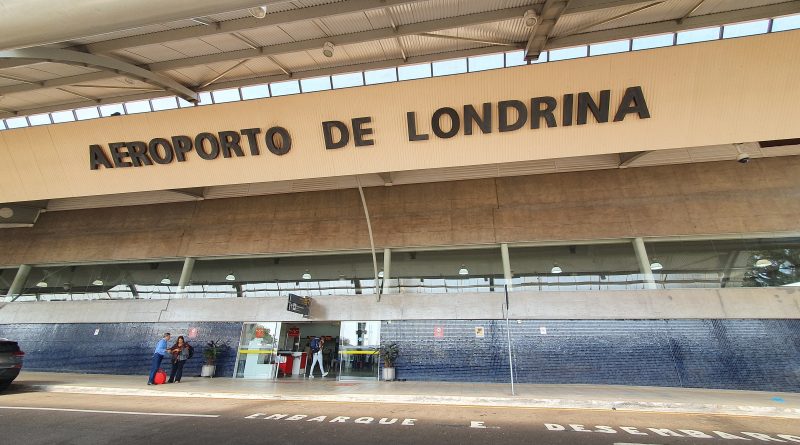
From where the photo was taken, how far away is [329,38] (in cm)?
1002

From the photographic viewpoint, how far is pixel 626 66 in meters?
10.2

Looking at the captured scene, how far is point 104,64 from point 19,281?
53.3 ft

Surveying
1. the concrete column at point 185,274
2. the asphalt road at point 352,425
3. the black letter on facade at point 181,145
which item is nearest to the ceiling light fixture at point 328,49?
the black letter on facade at point 181,145

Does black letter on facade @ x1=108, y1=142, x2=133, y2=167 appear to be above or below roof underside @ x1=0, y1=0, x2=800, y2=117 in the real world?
below

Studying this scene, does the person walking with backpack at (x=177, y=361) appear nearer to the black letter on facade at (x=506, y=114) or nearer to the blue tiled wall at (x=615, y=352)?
the blue tiled wall at (x=615, y=352)

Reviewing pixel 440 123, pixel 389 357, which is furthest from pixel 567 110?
pixel 389 357

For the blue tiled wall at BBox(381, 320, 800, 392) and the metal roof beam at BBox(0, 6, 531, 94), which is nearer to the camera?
the metal roof beam at BBox(0, 6, 531, 94)

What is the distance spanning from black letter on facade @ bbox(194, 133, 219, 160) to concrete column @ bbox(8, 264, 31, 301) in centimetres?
1435

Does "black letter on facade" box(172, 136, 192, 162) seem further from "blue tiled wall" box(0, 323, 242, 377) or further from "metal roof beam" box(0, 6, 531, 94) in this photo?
"blue tiled wall" box(0, 323, 242, 377)

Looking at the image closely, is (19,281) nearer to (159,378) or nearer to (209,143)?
(159,378)

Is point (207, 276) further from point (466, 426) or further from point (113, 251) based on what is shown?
point (466, 426)

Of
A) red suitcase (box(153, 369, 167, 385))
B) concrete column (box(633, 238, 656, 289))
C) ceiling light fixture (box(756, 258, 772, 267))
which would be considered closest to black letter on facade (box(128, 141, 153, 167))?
red suitcase (box(153, 369, 167, 385))

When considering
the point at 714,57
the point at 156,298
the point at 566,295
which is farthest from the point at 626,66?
the point at 156,298

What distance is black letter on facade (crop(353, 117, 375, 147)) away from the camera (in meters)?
11.8
